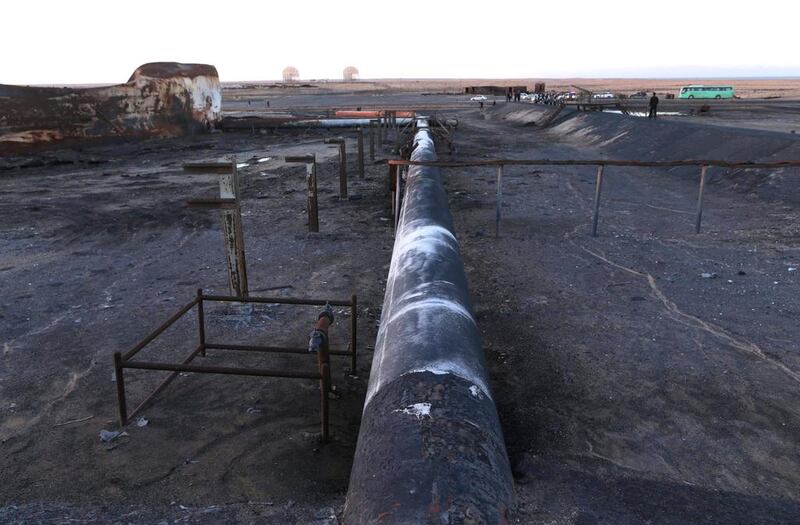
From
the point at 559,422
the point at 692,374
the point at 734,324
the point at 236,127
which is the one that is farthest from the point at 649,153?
the point at 236,127

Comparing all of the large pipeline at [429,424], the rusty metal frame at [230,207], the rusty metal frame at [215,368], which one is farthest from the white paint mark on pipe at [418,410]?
the rusty metal frame at [230,207]

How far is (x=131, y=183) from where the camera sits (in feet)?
54.9

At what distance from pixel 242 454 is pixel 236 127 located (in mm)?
29600

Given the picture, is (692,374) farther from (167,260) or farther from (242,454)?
(167,260)

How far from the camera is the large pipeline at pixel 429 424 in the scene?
240 cm

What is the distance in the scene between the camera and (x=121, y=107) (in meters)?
24.6

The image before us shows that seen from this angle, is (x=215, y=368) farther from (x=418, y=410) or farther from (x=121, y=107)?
(x=121, y=107)

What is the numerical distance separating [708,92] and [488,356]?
6633cm

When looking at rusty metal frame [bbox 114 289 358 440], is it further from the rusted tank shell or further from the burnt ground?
the rusted tank shell

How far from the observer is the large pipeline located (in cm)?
240

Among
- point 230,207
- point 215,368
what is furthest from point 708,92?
point 215,368

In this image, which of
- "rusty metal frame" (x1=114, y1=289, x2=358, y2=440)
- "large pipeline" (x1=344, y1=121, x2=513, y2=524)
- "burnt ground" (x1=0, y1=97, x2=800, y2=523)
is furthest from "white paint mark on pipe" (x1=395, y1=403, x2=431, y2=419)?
"rusty metal frame" (x1=114, y1=289, x2=358, y2=440)

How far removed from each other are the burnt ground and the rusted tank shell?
901 cm

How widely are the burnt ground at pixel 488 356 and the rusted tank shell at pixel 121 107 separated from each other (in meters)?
9.01
